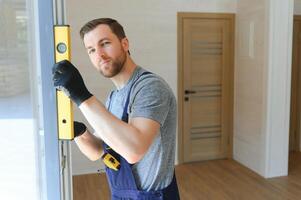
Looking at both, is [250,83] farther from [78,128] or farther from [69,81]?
[69,81]

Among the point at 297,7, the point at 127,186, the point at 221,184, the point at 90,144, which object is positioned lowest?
the point at 221,184

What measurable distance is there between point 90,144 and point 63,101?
1.99ft

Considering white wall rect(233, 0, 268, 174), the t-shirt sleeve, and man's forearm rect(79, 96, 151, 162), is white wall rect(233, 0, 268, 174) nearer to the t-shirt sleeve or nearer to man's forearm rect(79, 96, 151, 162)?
the t-shirt sleeve

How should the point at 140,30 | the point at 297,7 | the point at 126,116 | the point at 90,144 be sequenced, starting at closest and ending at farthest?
the point at 126,116 → the point at 90,144 → the point at 140,30 → the point at 297,7

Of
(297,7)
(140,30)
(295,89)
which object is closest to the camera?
(140,30)

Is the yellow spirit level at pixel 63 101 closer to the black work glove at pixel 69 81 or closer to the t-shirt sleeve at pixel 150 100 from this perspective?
→ the black work glove at pixel 69 81

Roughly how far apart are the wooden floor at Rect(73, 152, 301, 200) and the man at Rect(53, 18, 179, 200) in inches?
94.8

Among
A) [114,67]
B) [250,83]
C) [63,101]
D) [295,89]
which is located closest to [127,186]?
[114,67]

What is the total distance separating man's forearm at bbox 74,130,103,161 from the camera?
1.43 metres

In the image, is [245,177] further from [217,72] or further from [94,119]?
[94,119]

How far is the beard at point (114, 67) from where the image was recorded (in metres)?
1.16

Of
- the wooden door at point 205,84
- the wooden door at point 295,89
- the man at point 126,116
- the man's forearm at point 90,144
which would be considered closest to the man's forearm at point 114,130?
the man at point 126,116

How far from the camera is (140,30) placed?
4367 millimetres

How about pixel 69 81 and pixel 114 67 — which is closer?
pixel 69 81
